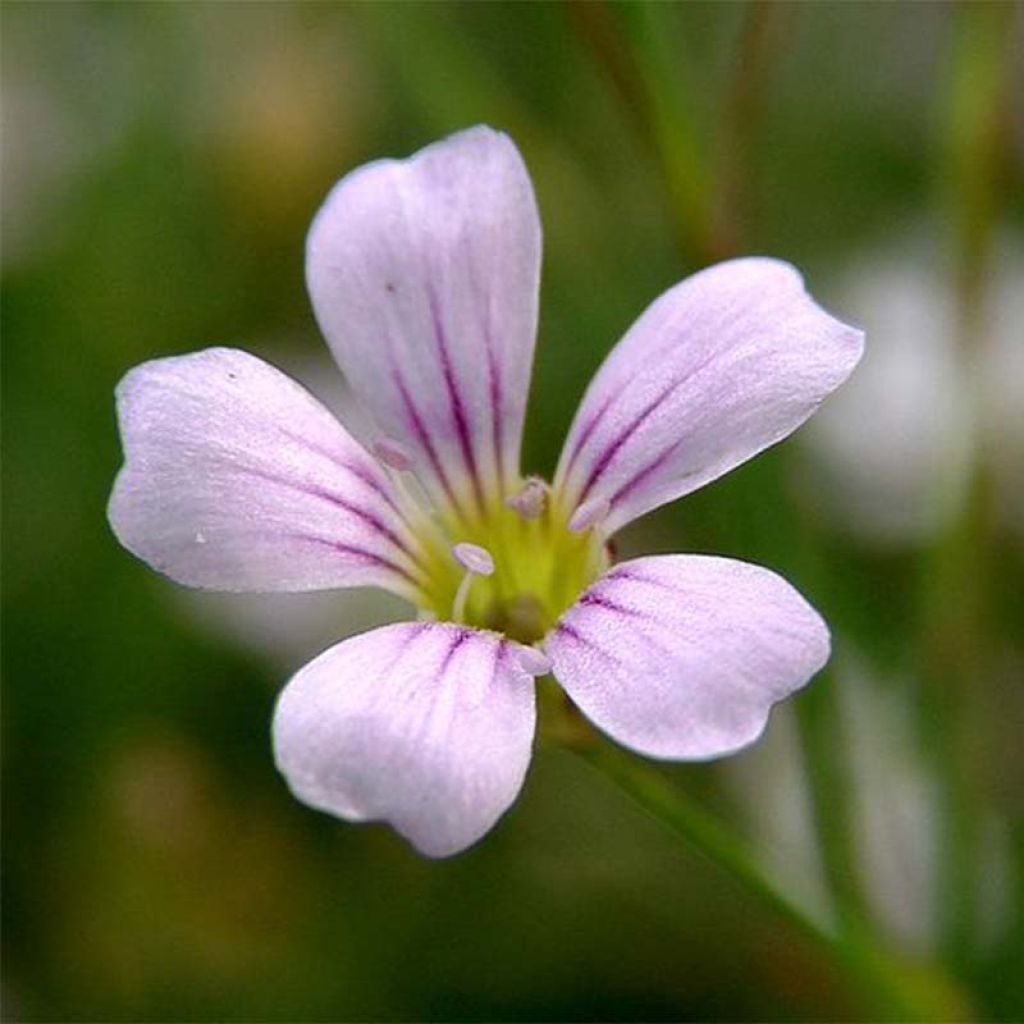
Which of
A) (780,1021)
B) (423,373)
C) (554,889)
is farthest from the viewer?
(554,889)

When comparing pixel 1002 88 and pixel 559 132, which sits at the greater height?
pixel 1002 88

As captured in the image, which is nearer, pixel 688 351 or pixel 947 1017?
pixel 688 351

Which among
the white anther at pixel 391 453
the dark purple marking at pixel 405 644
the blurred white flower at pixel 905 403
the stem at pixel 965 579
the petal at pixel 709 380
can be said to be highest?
the petal at pixel 709 380

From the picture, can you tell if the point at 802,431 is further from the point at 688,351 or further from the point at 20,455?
the point at 688,351

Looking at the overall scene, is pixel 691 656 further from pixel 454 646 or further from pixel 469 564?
pixel 469 564

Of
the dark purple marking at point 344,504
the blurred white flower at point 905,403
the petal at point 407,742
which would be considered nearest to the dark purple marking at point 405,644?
the petal at point 407,742

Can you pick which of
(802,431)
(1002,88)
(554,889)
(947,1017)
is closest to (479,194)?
(947,1017)

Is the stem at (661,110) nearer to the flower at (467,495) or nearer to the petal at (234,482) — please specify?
the flower at (467,495)
